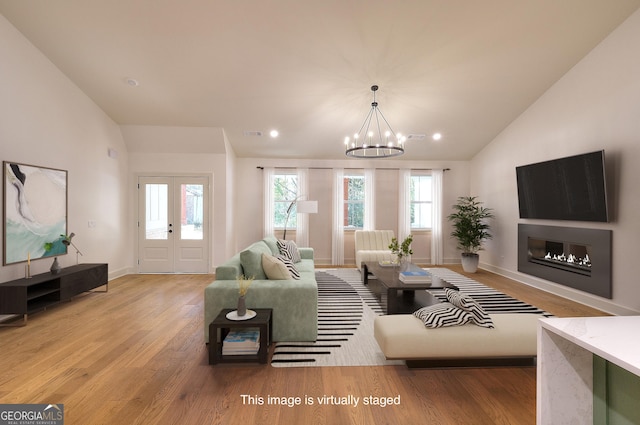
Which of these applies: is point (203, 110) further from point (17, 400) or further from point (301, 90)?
point (17, 400)

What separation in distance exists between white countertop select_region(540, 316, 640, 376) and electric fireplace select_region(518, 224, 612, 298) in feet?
11.9

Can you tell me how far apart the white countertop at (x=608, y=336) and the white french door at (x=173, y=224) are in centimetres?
618

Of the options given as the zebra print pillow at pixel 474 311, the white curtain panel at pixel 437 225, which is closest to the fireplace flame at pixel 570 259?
the white curtain panel at pixel 437 225

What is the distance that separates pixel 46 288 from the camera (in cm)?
406

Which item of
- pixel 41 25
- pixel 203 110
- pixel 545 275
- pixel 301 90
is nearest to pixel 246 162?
pixel 203 110

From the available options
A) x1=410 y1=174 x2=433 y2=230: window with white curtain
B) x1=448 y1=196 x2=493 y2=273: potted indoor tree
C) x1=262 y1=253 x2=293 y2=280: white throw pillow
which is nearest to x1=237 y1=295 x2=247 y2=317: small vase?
x1=262 y1=253 x2=293 y2=280: white throw pillow

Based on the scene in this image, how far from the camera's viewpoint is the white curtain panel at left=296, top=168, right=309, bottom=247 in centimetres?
740

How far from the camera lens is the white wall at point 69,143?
3.77 metres

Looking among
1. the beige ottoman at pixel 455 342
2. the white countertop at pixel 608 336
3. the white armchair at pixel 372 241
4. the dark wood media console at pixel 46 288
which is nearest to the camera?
the white countertop at pixel 608 336

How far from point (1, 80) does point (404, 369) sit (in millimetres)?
5434

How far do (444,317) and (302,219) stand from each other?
16.8 feet

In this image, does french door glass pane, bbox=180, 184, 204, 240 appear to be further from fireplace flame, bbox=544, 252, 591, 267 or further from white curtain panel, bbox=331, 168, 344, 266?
fireplace flame, bbox=544, 252, 591, 267

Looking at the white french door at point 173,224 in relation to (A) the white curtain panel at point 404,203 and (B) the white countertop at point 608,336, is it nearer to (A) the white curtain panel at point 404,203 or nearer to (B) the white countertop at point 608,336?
(A) the white curtain panel at point 404,203

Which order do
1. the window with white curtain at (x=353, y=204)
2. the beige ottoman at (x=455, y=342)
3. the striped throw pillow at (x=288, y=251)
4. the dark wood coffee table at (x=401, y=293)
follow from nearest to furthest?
the beige ottoman at (x=455, y=342), the dark wood coffee table at (x=401, y=293), the striped throw pillow at (x=288, y=251), the window with white curtain at (x=353, y=204)
